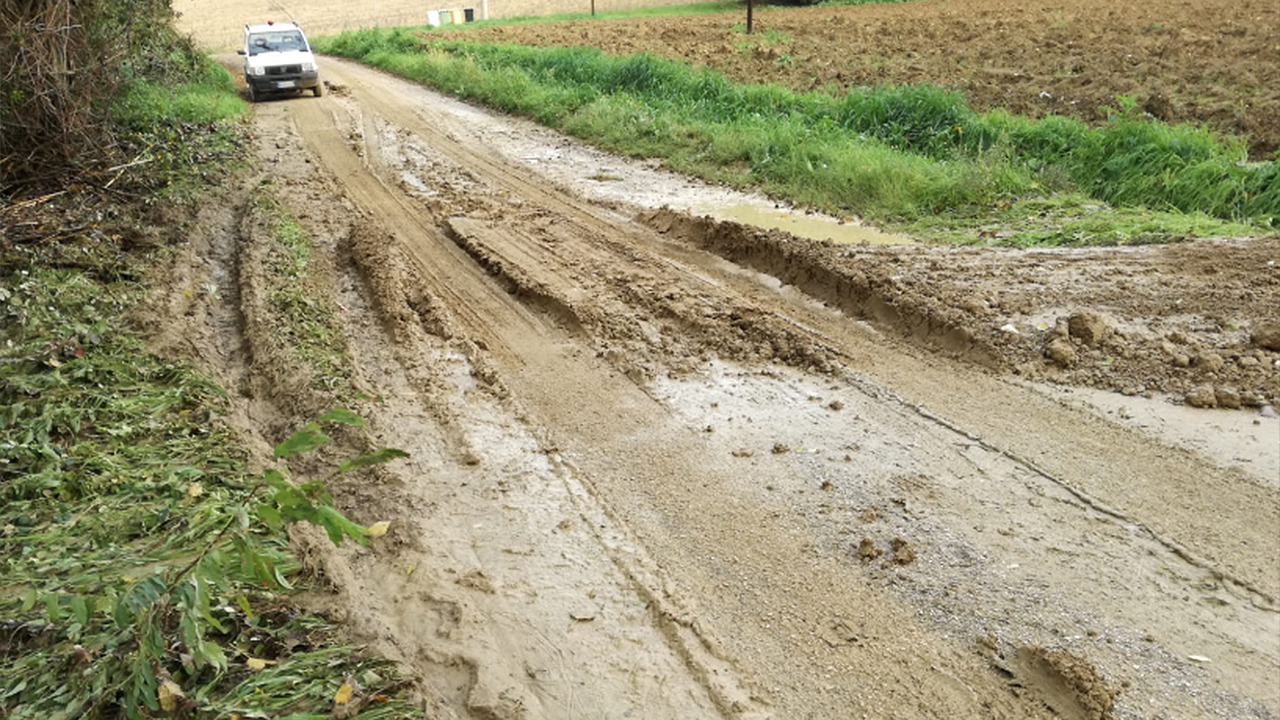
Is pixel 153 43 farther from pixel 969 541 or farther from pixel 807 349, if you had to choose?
pixel 969 541

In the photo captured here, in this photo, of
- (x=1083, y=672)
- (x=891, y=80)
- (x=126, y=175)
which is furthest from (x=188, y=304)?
(x=891, y=80)

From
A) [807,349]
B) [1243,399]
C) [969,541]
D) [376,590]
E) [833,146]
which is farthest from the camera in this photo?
[833,146]

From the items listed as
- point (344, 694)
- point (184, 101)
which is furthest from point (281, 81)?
point (344, 694)

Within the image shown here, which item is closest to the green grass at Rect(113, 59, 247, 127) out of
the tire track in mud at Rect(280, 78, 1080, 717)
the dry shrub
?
the dry shrub

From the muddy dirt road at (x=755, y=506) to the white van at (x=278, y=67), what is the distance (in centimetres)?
1340

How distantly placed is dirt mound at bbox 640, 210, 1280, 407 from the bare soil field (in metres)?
5.35

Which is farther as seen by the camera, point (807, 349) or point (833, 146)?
point (833, 146)

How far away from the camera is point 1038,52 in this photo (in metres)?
19.6

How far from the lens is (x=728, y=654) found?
12.6 feet

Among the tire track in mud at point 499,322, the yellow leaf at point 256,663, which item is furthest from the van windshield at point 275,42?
the yellow leaf at point 256,663

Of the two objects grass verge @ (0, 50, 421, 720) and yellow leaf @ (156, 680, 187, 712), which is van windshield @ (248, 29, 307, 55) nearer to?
grass verge @ (0, 50, 421, 720)

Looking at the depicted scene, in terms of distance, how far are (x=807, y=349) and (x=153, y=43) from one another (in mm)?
11218

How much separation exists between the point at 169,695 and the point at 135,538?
4.22 feet

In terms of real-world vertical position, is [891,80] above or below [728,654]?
above
